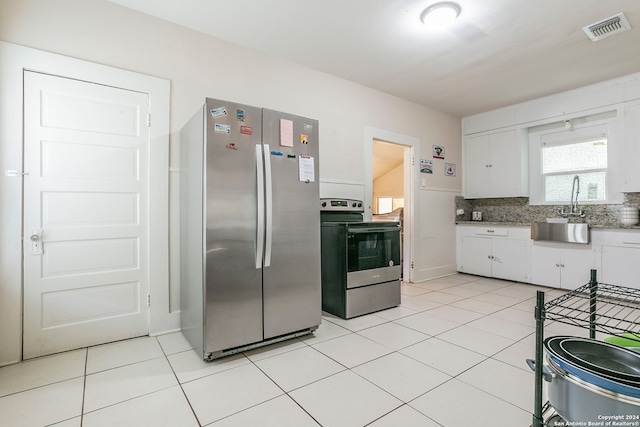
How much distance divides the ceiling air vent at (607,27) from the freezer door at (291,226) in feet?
8.40

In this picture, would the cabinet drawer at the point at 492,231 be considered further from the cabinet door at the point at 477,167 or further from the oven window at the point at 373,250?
the oven window at the point at 373,250

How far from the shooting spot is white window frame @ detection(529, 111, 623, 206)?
157 inches

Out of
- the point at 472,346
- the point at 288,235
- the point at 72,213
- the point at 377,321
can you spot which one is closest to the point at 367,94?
the point at 288,235

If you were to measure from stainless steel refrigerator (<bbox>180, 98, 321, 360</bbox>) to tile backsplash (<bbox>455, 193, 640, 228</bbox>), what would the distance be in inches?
144

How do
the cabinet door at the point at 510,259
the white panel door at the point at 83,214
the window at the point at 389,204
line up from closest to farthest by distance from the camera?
the white panel door at the point at 83,214
the cabinet door at the point at 510,259
the window at the point at 389,204

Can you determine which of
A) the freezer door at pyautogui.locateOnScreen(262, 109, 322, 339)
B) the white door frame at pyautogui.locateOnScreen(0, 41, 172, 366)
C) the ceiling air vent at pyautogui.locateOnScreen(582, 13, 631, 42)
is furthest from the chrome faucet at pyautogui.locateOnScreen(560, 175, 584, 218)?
the white door frame at pyautogui.locateOnScreen(0, 41, 172, 366)

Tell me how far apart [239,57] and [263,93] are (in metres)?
0.39

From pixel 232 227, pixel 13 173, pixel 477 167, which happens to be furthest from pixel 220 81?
pixel 477 167

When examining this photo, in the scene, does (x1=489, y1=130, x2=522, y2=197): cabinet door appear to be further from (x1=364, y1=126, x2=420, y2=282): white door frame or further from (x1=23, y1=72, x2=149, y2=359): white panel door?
(x1=23, y1=72, x2=149, y2=359): white panel door

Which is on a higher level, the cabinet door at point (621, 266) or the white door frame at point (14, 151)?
the white door frame at point (14, 151)

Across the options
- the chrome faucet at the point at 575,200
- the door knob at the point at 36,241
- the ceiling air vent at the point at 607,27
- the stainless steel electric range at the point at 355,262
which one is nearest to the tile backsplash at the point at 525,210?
the chrome faucet at the point at 575,200

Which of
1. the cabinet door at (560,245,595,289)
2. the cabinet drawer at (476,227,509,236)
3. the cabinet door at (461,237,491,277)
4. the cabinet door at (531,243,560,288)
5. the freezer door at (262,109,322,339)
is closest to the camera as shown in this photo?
the freezer door at (262,109,322,339)

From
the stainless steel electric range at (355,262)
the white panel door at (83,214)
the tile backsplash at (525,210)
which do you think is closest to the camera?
the white panel door at (83,214)

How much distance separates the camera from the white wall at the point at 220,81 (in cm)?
221
